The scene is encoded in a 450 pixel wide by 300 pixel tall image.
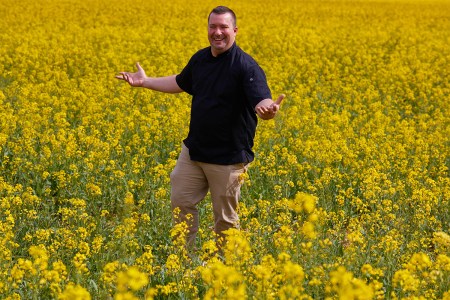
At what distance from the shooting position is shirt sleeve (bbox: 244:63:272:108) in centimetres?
437

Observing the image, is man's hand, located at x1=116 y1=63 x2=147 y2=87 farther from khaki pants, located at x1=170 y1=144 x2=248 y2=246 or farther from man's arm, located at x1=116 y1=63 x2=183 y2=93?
khaki pants, located at x1=170 y1=144 x2=248 y2=246

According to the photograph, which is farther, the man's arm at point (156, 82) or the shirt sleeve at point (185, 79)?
the man's arm at point (156, 82)

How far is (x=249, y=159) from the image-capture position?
15.6 feet

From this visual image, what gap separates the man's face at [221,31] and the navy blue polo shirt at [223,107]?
0.07 metres

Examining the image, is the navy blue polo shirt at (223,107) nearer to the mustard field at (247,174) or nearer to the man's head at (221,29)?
the man's head at (221,29)

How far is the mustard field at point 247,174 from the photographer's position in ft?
13.0

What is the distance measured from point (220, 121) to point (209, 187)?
0.54 metres

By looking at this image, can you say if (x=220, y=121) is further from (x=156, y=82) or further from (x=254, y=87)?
(x=156, y=82)

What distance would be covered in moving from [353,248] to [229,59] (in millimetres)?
1434

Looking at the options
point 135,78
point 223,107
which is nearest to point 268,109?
point 223,107

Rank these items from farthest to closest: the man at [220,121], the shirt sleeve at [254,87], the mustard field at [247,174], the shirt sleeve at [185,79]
A: the shirt sleeve at [185,79] < the man at [220,121] < the shirt sleeve at [254,87] < the mustard field at [247,174]

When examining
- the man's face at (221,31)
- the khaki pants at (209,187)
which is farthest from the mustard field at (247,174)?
the man's face at (221,31)

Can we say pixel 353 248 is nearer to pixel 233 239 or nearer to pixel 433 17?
pixel 233 239

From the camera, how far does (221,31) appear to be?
446cm
